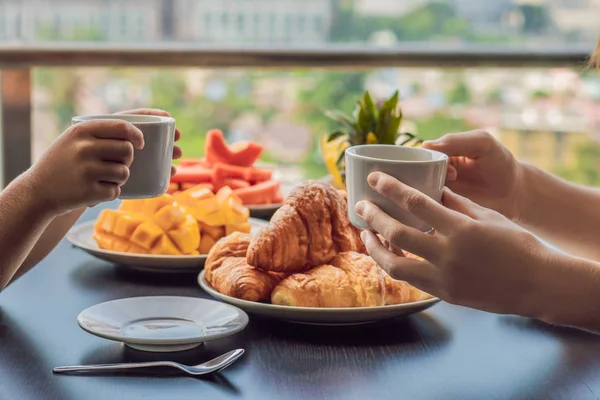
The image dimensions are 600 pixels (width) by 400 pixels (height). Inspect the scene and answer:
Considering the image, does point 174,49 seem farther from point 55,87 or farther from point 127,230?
point 55,87

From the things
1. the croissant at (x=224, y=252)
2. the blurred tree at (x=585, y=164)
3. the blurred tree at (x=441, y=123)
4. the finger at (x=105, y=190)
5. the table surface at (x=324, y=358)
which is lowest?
the blurred tree at (x=585, y=164)

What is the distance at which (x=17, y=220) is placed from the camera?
42.3 inches

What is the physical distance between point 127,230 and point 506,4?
635 cm

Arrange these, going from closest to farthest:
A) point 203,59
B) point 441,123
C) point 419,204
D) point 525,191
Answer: point 419,204
point 525,191
point 203,59
point 441,123

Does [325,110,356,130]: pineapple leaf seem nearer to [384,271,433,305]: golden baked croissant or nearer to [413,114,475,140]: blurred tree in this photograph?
[384,271,433,305]: golden baked croissant

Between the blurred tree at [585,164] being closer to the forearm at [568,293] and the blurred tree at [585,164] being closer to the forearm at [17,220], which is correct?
the forearm at [568,293]

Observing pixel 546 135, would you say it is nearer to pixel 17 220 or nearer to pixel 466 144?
pixel 466 144

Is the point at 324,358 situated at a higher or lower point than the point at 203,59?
lower

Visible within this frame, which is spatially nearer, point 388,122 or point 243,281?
point 243,281

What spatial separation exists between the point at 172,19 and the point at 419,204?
292 inches

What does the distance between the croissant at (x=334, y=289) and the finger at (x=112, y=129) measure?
0.91ft

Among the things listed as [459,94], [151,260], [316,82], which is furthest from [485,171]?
[316,82]

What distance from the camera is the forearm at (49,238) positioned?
1382 millimetres

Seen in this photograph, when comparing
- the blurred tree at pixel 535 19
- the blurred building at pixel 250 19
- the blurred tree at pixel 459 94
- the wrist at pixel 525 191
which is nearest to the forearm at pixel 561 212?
the wrist at pixel 525 191
